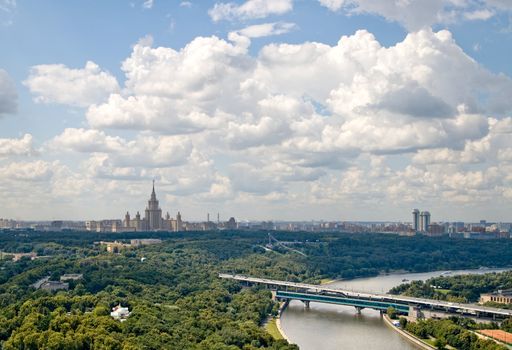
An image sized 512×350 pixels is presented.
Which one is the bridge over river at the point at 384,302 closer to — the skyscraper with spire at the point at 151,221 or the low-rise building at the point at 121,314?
the low-rise building at the point at 121,314

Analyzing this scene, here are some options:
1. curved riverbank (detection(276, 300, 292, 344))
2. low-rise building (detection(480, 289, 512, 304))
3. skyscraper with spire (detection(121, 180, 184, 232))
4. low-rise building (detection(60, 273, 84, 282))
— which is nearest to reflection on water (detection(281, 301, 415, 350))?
curved riverbank (detection(276, 300, 292, 344))

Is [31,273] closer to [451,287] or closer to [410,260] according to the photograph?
[451,287]

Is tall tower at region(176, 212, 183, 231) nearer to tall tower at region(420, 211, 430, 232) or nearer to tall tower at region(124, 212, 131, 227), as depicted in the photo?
tall tower at region(124, 212, 131, 227)

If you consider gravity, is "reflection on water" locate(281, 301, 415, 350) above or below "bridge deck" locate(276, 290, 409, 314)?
below

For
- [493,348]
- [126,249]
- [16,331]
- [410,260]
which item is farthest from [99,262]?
[410,260]

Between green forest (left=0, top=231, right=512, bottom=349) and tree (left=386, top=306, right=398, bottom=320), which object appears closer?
green forest (left=0, top=231, right=512, bottom=349)

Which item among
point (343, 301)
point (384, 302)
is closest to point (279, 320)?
point (343, 301)
